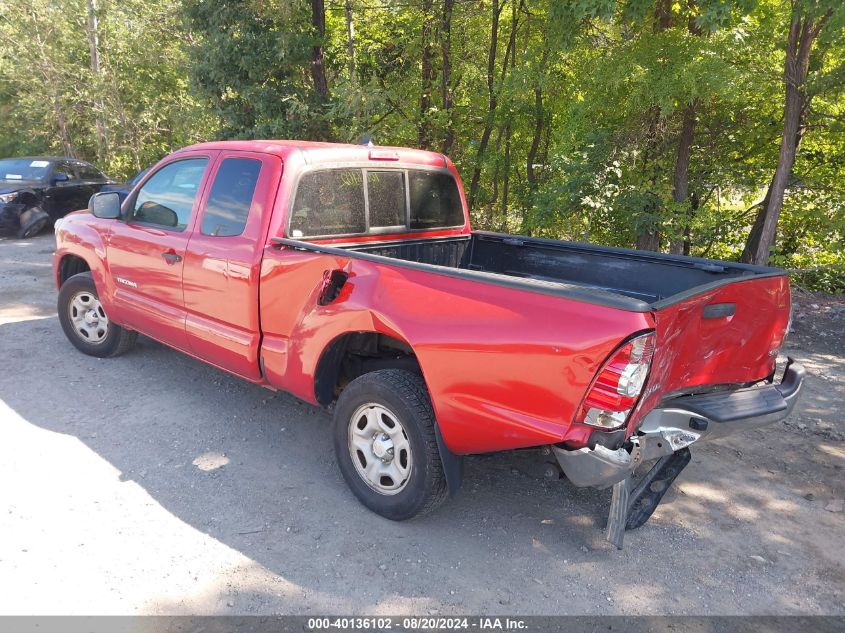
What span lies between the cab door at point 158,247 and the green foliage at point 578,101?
14.1 feet

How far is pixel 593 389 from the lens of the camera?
2.45 m

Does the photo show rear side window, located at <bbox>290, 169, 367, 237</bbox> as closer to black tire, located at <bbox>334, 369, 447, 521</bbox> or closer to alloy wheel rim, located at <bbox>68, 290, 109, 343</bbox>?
black tire, located at <bbox>334, 369, 447, 521</bbox>

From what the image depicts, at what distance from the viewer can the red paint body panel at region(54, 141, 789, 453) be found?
2523mm

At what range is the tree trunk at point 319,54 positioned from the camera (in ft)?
35.3

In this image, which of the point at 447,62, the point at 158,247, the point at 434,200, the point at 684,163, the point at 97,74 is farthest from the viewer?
the point at 97,74

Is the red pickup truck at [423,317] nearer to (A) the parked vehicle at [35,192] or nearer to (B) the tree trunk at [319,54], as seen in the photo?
(B) the tree trunk at [319,54]

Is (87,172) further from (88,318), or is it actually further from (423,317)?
(423,317)

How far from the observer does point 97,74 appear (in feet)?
61.5

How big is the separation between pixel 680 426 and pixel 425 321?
4.08 ft

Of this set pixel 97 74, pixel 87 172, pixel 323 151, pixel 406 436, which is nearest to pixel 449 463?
pixel 406 436

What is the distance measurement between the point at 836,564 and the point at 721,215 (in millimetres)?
7310

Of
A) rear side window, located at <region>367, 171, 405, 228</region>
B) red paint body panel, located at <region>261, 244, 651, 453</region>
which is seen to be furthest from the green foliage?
red paint body panel, located at <region>261, 244, 651, 453</region>

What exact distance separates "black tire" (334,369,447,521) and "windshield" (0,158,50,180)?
11.5 metres

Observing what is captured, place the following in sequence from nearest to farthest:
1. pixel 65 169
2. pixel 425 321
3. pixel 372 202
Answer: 1. pixel 425 321
2. pixel 372 202
3. pixel 65 169
